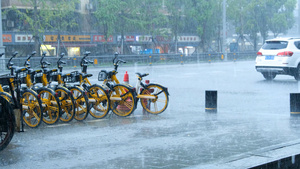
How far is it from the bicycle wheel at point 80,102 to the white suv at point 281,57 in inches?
449

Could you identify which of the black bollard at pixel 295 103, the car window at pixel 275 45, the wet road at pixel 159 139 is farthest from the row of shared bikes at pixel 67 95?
the car window at pixel 275 45

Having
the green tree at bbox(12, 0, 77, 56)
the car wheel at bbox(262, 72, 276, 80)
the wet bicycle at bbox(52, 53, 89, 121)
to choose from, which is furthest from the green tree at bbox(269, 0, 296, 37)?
the wet bicycle at bbox(52, 53, 89, 121)

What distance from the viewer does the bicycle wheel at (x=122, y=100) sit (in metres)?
9.95

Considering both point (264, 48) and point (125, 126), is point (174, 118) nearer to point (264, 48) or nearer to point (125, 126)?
point (125, 126)

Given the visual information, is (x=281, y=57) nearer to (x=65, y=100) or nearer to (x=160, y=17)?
(x=65, y=100)

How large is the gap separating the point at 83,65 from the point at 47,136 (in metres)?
2.71

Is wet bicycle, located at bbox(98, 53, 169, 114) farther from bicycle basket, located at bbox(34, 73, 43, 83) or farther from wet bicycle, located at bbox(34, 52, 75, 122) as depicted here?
bicycle basket, located at bbox(34, 73, 43, 83)

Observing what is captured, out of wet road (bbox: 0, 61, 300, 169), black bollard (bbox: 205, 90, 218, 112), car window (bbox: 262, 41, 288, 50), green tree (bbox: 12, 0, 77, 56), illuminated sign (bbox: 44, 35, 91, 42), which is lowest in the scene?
wet road (bbox: 0, 61, 300, 169)

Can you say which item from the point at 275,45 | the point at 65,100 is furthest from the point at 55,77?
the point at 275,45

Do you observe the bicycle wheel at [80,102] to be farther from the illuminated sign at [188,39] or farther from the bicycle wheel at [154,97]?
the illuminated sign at [188,39]

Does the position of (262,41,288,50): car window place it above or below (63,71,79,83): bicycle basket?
above

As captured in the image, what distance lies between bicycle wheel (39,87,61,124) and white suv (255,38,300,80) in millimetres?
12096

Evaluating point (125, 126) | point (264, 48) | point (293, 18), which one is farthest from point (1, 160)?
point (293, 18)

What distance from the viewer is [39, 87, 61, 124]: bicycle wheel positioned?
9000 mm
